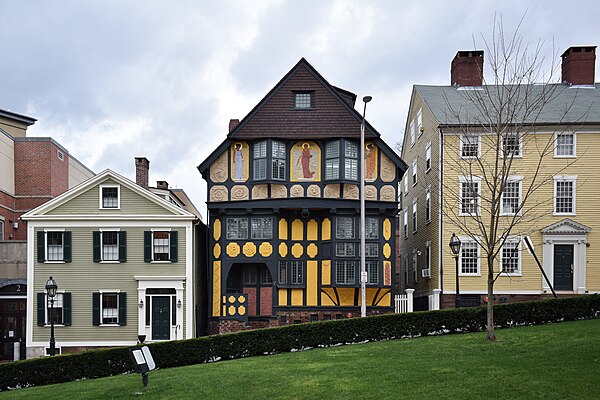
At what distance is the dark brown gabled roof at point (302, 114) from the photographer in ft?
94.6

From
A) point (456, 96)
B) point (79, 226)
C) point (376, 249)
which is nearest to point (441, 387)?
point (376, 249)

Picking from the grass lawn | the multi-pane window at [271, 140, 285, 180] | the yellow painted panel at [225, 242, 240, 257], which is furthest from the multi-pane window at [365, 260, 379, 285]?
the grass lawn

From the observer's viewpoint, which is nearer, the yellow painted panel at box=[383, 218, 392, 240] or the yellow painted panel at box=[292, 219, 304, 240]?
the yellow painted panel at box=[383, 218, 392, 240]

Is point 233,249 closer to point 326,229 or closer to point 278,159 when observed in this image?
point 326,229

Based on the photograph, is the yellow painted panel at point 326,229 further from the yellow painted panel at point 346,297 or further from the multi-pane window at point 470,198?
the multi-pane window at point 470,198

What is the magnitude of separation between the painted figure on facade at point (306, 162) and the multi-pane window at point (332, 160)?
1.46 feet

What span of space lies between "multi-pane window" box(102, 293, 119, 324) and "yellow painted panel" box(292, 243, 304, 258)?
8.29m

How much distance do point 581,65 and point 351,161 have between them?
14.6 meters

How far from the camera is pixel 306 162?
2905cm

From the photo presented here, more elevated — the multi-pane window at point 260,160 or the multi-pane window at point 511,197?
the multi-pane window at point 260,160

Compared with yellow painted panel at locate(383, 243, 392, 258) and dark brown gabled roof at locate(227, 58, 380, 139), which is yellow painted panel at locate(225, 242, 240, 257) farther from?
yellow painted panel at locate(383, 243, 392, 258)

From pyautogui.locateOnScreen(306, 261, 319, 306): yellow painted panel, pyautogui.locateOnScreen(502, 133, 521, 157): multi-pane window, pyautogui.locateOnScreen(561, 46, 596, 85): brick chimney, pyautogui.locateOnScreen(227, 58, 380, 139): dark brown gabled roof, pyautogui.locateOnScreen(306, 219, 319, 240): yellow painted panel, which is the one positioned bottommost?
pyautogui.locateOnScreen(306, 261, 319, 306): yellow painted panel

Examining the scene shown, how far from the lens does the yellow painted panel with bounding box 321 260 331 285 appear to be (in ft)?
93.8

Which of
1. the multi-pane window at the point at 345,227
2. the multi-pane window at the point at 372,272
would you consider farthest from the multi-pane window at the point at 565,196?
the multi-pane window at the point at 345,227
